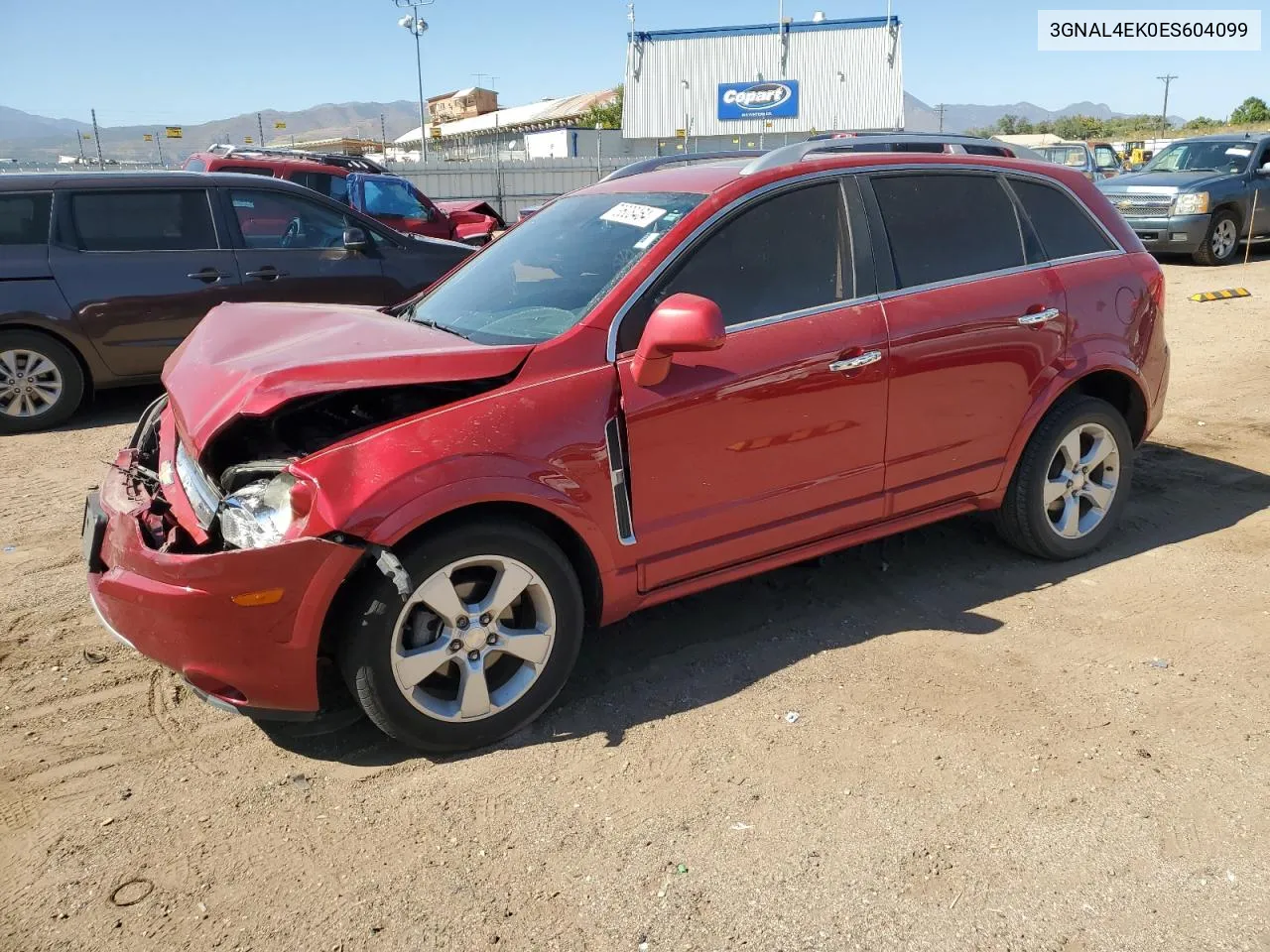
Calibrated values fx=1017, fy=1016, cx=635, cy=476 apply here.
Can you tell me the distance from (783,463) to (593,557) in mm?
801

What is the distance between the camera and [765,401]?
3551 mm

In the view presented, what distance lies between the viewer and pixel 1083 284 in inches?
173

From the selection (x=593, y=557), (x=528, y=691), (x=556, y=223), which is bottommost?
(x=528, y=691)

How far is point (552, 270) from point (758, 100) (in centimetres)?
4439

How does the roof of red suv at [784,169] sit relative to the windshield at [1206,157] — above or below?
below

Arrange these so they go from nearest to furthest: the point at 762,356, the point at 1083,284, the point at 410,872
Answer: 1. the point at 410,872
2. the point at 762,356
3. the point at 1083,284

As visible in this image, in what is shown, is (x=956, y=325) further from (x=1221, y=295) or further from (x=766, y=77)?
(x=766, y=77)

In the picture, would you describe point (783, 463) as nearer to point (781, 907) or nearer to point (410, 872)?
point (781, 907)

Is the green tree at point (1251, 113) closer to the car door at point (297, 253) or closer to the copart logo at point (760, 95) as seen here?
the copart logo at point (760, 95)

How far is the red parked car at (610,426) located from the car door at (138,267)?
12.0ft

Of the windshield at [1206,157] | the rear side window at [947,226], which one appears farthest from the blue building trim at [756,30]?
the rear side window at [947,226]

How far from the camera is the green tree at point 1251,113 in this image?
5384 centimetres

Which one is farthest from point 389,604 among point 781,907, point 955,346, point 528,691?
point 955,346

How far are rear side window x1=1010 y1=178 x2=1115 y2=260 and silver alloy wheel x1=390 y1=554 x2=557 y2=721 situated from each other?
279cm
